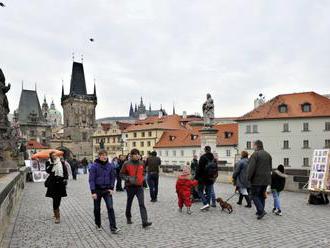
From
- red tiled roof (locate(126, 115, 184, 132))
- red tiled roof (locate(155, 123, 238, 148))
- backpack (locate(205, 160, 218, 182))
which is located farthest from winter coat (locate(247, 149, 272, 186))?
red tiled roof (locate(126, 115, 184, 132))

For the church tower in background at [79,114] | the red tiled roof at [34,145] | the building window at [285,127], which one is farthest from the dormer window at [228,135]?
the church tower in background at [79,114]

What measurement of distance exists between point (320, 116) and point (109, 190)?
4957 centimetres

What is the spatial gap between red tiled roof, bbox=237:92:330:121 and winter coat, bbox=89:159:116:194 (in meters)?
49.5

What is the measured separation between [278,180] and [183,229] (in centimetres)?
361

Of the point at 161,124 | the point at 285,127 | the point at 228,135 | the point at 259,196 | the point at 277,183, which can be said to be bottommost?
the point at 259,196

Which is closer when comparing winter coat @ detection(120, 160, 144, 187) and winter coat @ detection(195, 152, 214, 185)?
winter coat @ detection(120, 160, 144, 187)

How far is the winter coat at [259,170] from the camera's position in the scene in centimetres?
1019

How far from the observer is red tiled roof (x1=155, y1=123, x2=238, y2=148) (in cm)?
6472

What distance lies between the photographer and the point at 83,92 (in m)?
127

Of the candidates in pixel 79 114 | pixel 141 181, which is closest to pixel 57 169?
pixel 141 181

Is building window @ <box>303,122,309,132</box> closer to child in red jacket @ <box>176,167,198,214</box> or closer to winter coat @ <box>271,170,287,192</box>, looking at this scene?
winter coat @ <box>271,170,287,192</box>

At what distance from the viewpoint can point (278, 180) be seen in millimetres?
11125

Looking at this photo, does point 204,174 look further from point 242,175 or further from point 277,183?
point 277,183

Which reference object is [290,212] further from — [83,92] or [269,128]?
[83,92]
